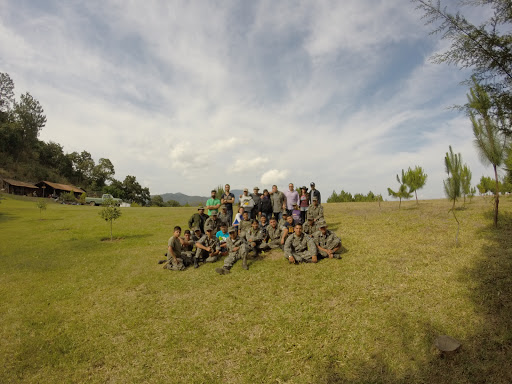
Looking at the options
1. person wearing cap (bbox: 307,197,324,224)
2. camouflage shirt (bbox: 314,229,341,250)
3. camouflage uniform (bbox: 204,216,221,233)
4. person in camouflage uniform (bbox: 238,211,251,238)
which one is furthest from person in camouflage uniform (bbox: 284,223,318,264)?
camouflage uniform (bbox: 204,216,221,233)

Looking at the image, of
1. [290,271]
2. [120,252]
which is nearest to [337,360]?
[290,271]

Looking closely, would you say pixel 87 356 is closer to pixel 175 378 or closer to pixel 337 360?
pixel 175 378

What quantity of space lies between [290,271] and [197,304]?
3170 mm

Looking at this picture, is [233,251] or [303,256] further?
[233,251]

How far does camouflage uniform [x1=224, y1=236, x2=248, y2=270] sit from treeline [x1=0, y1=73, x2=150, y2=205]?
6245 cm

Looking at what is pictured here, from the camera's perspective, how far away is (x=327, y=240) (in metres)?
10.0

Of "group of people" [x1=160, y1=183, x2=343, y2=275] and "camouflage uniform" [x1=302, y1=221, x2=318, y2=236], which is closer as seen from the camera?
"group of people" [x1=160, y1=183, x2=343, y2=275]

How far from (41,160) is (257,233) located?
267ft

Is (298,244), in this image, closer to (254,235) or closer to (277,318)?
(254,235)

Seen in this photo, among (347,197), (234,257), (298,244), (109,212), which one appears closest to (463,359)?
(298,244)

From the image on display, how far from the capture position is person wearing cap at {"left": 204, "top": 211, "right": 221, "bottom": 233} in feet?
39.6

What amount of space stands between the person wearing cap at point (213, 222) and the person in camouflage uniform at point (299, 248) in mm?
3729

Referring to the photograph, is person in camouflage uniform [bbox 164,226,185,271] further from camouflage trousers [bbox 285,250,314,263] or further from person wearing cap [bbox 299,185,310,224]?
person wearing cap [bbox 299,185,310,224]

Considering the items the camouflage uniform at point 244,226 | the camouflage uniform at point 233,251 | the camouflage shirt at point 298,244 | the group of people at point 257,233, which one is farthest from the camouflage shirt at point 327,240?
the camouflage uniform at point 244,226
